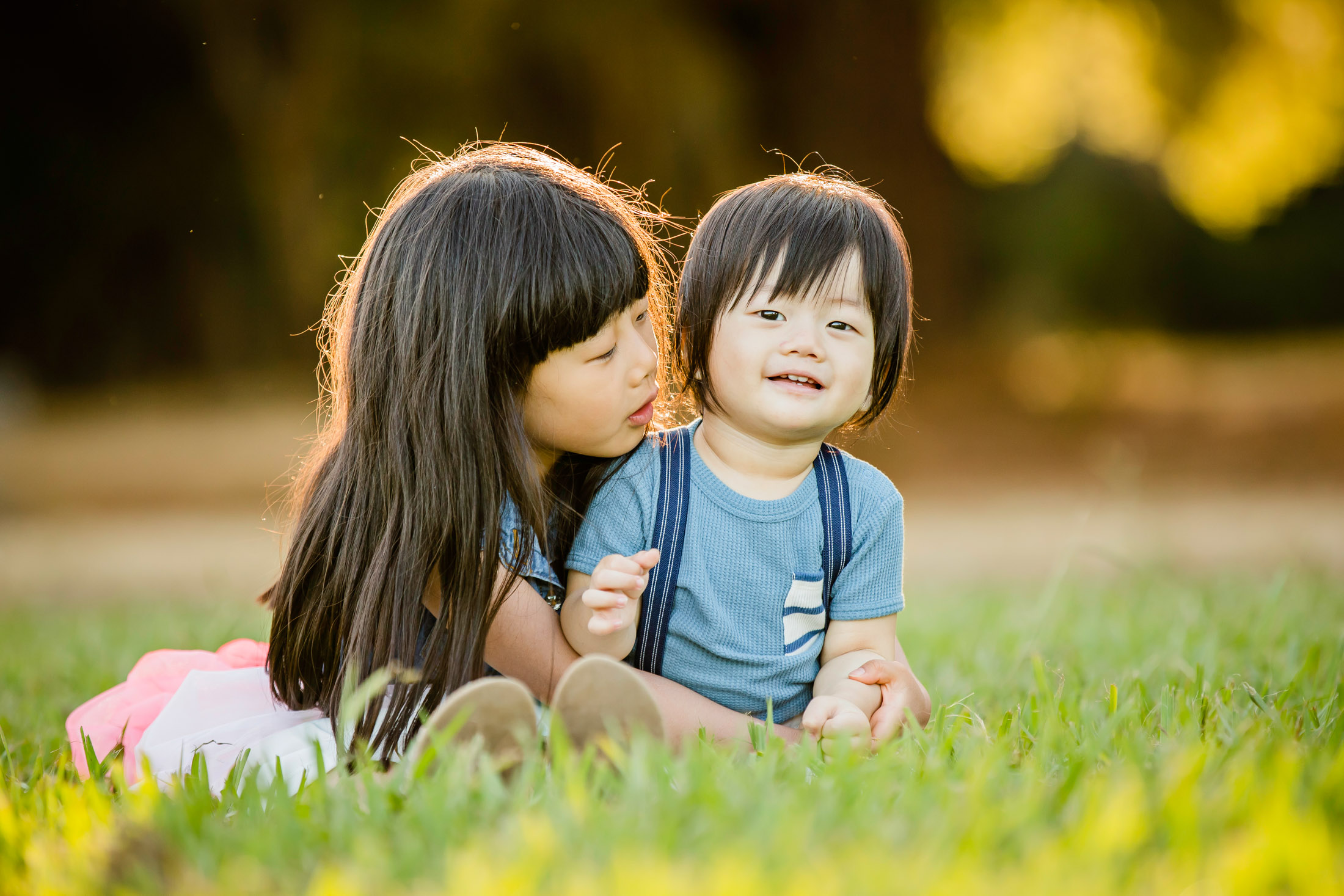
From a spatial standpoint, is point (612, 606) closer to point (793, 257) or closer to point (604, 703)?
point (604, 703)

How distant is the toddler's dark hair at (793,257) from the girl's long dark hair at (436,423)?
123mm

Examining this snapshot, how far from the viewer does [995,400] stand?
10.2m

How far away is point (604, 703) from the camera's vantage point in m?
1.49

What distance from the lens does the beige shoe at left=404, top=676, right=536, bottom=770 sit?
1439 mm

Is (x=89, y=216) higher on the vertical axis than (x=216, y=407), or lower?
higher

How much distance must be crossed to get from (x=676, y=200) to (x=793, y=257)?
6.80 m

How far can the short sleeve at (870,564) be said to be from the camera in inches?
77.7

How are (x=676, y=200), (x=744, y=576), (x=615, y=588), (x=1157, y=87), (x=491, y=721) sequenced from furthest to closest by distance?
(x=1157, y=87)
(x=676, y=200)
(x=744, y=576)
(x=615, y=588)
(x=491, y=721)

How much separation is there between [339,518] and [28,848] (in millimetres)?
708

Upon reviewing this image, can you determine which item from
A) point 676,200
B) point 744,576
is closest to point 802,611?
point 744,576

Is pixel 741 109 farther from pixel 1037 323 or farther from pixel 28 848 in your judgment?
pixel 28 848

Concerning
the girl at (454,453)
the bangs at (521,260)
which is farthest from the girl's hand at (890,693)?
the bangs at (521,260)

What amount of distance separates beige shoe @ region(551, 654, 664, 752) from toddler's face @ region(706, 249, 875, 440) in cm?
58

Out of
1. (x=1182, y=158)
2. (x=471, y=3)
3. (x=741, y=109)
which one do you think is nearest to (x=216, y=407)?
(x=471, y=3)
